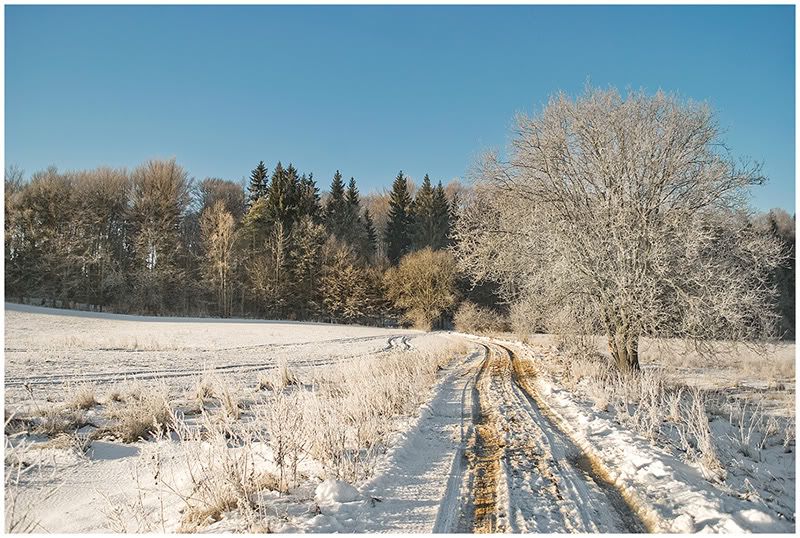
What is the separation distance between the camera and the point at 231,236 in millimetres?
42469

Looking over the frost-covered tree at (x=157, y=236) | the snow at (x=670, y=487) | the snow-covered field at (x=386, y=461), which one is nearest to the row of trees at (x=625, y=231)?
the snow-covered field at (x=386, y=461)

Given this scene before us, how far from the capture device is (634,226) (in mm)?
10703

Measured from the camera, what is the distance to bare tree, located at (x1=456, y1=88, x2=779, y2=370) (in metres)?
9.95

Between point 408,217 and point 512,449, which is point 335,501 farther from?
point 408,217

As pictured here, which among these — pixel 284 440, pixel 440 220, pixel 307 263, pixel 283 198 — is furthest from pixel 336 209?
pixel 284 440

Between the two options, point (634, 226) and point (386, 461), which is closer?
point (386, 461)

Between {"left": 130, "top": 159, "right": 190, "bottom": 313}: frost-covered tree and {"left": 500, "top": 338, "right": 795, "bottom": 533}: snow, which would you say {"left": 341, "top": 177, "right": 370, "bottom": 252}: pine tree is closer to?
{"left": 130, "top": 159, "right": 190, "bottom": 313}: frost-covered tree

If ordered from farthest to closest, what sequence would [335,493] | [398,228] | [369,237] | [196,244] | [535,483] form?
[398,228]
[369,237]
[196,244]
[535,483]
[335,493]

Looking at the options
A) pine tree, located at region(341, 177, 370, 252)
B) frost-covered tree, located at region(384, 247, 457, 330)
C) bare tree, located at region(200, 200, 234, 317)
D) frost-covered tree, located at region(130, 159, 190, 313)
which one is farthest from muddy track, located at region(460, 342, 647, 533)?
pine tree, located at region(341, 177, 370, 252)

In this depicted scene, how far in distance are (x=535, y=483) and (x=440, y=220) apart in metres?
50.7

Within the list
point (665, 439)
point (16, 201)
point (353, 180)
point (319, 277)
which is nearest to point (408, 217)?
point (353, 180)

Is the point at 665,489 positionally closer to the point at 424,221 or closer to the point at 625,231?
the point at 625,231

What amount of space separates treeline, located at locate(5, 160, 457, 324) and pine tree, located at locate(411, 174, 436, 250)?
143 millimetres

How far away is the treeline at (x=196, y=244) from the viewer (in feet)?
117
